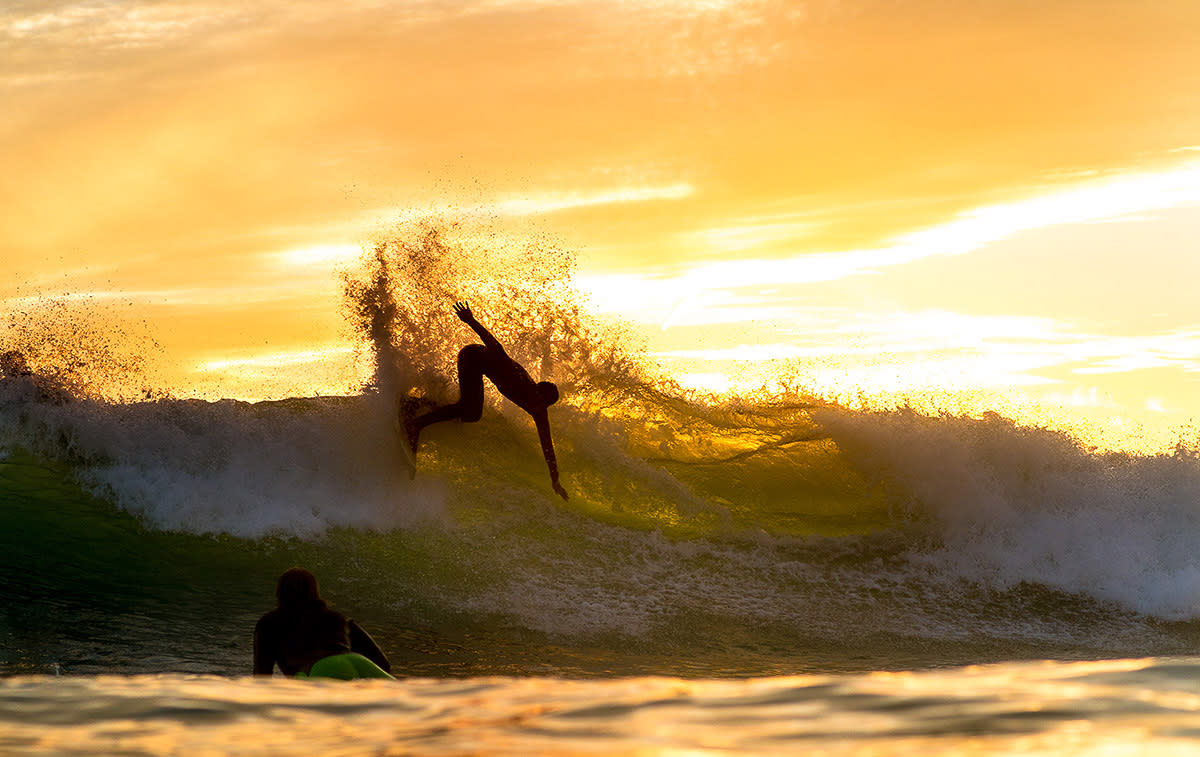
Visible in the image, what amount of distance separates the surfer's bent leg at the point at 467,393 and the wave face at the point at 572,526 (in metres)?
0.21

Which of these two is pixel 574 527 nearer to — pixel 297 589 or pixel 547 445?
pixel 547 445

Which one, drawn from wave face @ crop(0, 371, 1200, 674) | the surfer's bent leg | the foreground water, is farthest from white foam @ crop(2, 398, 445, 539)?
the foreground water

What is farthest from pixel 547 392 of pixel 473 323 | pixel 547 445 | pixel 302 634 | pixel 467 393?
pixel 302 634

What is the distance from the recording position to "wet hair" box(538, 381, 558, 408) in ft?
38.5

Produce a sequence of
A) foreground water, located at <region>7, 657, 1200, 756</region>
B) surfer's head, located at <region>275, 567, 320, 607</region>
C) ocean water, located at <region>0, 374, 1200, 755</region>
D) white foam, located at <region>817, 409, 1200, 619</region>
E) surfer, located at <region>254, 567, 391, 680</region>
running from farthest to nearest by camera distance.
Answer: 1. white foam, located at <region>817, 409, 1200, 619</region>
2. ocean water, located at <region>0, 374, 1200, 755</region>
3. surfer's head, located at <region>275, 567, 320, 607</region>
4. surfer, located at <region>254, 567, 391, 680</region>
5. foreground water, located at <region>7, 657, 1200, 756</region>

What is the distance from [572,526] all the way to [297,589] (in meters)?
6.76

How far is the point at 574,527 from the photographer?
11586mm

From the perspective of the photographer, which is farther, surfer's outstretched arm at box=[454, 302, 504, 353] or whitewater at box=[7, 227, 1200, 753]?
surfer's outstretched arm at box=[454, 302, 504, 353]

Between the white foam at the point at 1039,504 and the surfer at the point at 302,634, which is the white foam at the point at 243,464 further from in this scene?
the surfer at the point at 302,634

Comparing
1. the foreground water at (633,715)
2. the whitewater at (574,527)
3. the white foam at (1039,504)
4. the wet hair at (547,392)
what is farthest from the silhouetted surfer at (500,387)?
the foreground water at (633,715)

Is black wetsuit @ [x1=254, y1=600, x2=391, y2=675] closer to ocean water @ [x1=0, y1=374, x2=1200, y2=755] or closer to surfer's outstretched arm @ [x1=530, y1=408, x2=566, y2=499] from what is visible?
ocean water @ [x1=0, y1=374, x2=1200, y2=755]

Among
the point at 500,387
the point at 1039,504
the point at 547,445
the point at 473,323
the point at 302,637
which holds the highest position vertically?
the point at 473,323

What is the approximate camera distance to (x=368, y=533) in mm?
11188

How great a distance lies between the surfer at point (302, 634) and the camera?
4.66 m
